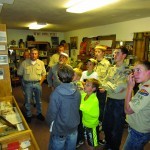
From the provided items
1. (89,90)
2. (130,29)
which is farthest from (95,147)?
(130,29)

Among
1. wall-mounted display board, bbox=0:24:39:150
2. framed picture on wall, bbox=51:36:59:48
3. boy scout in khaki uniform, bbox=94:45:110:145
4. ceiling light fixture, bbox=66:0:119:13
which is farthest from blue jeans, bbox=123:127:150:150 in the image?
framed picture on wall, bbox=51:36:59:48

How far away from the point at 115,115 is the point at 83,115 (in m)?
0.44

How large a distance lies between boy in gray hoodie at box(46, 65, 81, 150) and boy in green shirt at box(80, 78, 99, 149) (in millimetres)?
367

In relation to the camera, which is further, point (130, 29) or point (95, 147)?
point (130, 29)

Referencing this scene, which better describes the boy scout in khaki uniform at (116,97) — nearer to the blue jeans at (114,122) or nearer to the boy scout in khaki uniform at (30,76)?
the blue jeans at (114,122)

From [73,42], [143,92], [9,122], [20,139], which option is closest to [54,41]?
[73,42]

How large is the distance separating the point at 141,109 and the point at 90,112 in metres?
0.74

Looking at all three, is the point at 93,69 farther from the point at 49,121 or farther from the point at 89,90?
the point at 49,121

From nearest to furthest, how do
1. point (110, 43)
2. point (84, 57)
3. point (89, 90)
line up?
point (89, 90), point (110, 43), point (84, 57)

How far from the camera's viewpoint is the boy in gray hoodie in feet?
4.99

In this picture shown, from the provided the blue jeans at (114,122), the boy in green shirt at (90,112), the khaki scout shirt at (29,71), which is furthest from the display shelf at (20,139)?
the khaki scout shirt at (29,71)

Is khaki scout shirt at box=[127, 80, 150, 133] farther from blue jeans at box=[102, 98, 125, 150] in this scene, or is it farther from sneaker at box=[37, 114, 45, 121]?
sneaker at box=[37, 114, 45, 121]

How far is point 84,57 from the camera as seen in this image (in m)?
5.92

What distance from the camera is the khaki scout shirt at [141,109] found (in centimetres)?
138
